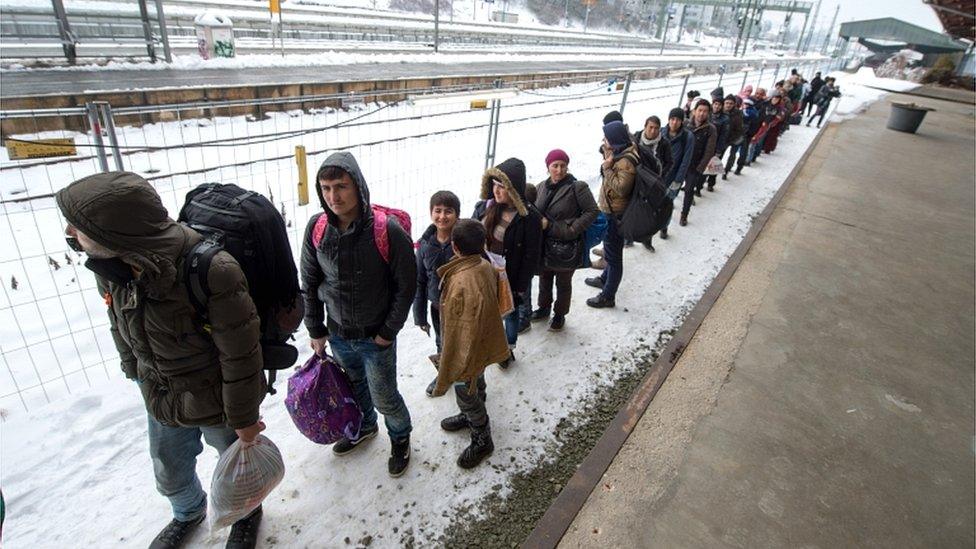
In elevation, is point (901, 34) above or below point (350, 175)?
above

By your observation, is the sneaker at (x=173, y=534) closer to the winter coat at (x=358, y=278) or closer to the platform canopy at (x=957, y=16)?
the winter coat at (x=358, y=278)

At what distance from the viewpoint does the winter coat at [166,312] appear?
5.01ft

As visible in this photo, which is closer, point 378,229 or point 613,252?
point 378,229

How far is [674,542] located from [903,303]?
15.8ft

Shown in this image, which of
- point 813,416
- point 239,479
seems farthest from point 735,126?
point 239,479

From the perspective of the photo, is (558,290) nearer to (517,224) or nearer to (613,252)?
(613,252)

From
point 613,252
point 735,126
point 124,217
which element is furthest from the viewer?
point 735,126

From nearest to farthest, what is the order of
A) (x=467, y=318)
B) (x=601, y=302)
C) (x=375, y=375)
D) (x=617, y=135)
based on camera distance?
(x=467, y=318), (x=375, y=375), (x=617, y=135), (x=601, y=302)

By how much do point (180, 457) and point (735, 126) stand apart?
8.65 metres

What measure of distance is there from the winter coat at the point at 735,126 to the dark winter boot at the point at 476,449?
22.9 ft

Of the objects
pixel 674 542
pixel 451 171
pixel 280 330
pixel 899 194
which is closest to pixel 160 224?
pixel 280 330

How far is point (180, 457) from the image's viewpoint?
2293mm

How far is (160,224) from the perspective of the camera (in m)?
1.65

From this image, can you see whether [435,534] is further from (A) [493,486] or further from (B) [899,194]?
(B) [899,194]
